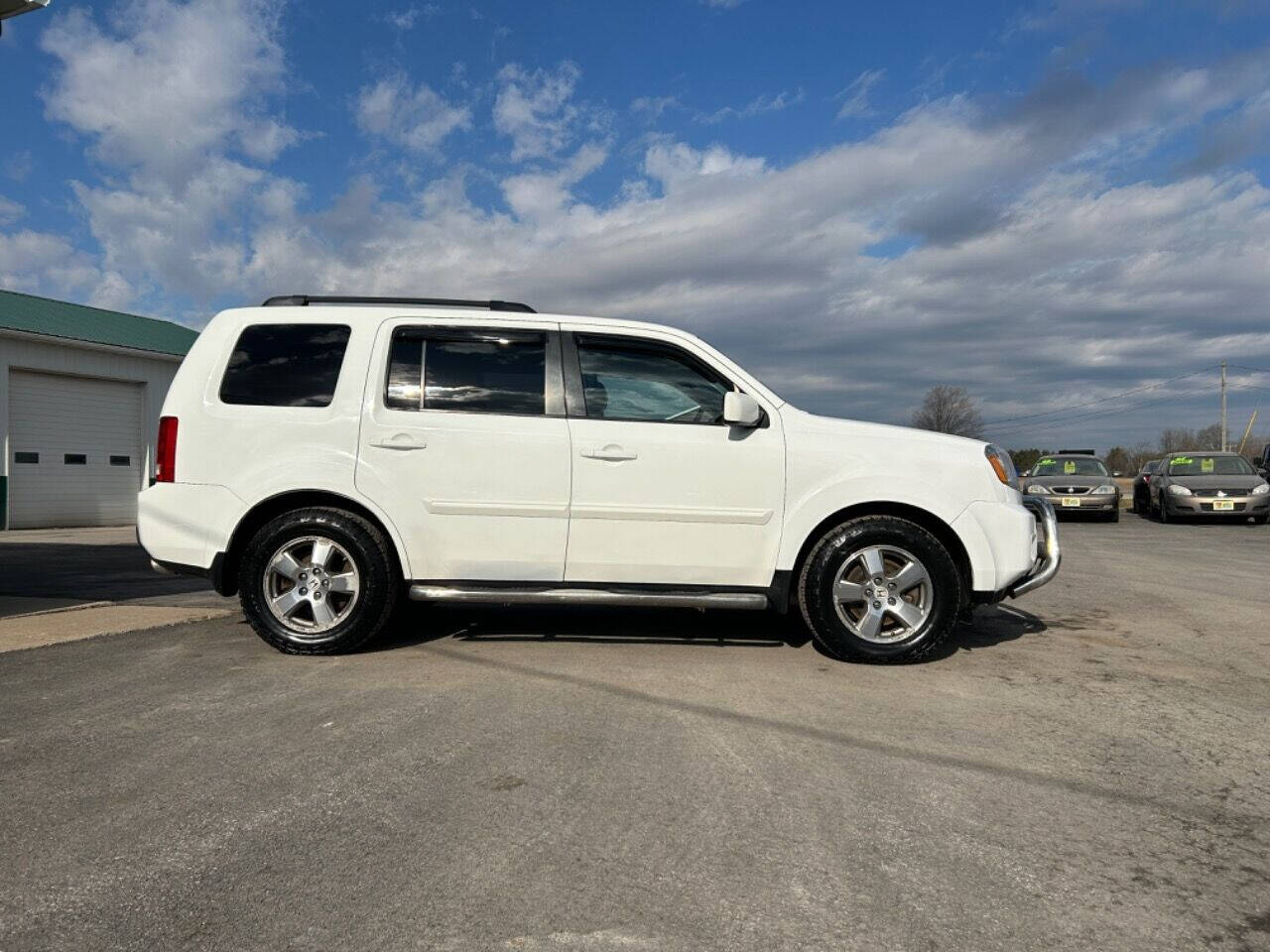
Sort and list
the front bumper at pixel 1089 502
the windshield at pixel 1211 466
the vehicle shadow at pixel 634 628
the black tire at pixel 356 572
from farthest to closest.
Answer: the windshield at pixel 1211 466
the front bumper at pixel 1089 502
the vehicle shadow at pixel 634 628
the black tire at pixel 356 572

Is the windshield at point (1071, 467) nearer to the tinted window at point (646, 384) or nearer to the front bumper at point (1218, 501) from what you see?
the front bumper at point (1218, 501)

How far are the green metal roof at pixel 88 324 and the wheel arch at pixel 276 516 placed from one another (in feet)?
47.8

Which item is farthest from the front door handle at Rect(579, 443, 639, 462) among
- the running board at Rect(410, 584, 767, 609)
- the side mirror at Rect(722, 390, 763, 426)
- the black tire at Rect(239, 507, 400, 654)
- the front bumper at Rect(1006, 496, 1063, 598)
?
the front bumper at Rect(1006, 496, 1063, 598)

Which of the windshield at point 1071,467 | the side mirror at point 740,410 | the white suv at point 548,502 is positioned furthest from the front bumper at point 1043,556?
the windshield at point 1071,467

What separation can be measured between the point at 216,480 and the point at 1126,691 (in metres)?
5.09

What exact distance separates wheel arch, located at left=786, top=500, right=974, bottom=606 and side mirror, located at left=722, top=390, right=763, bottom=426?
0.73m

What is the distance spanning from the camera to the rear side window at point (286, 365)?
5.20 m

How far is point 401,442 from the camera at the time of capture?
507 centimetres

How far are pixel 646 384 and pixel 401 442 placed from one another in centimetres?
147

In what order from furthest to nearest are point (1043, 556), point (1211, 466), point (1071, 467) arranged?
point (1071, 467) → point (1211, 466) → point (1043, 556)

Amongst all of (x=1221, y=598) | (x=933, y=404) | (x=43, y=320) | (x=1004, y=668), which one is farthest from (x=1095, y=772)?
Result: (x=933, y=404)

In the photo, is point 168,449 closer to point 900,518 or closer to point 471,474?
point 471,474

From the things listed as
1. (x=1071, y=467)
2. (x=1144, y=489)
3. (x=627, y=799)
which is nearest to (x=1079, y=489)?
(x=1071, y=467)

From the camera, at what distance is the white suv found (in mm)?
5000
